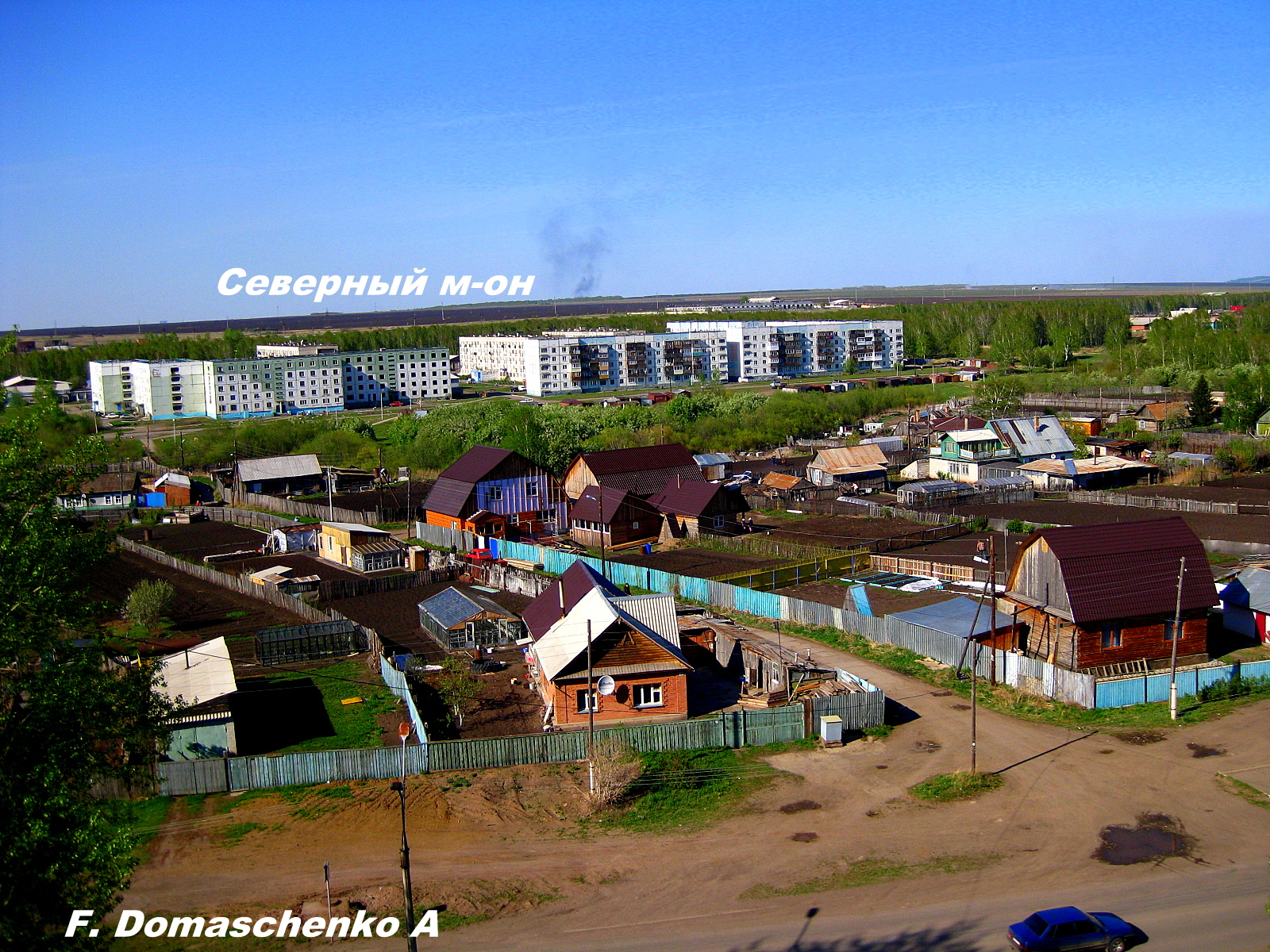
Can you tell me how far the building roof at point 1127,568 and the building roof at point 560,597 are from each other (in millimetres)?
9984

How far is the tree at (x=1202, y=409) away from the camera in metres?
64.1

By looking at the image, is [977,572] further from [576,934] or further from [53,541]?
[53,541]

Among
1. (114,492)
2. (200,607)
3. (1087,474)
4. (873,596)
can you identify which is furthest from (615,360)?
(873,596)

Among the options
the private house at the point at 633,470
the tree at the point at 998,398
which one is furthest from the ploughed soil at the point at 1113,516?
the tree at the point at 998,398

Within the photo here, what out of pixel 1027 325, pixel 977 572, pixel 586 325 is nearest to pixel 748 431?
pixel 977 572

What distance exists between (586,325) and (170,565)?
141 m

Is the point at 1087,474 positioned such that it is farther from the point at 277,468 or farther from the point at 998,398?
the point at 277,468

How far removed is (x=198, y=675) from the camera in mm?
22047

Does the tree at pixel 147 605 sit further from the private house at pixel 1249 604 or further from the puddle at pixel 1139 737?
the private house at pixel 1249 604

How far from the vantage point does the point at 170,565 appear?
38.9 m

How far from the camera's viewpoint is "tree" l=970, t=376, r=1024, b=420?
7150 centimetres

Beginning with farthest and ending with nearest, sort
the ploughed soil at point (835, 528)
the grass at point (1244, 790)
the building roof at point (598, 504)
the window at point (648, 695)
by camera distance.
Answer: the building roof at point (598, 504)
the ploughed soil at point (835, 528)
the window at point (648, 695)
the grass at point (1244, 790)

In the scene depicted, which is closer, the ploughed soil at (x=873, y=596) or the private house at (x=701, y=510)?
the ploughed soil at (x=873, y=596)

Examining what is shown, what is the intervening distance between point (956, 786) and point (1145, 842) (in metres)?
3.06
